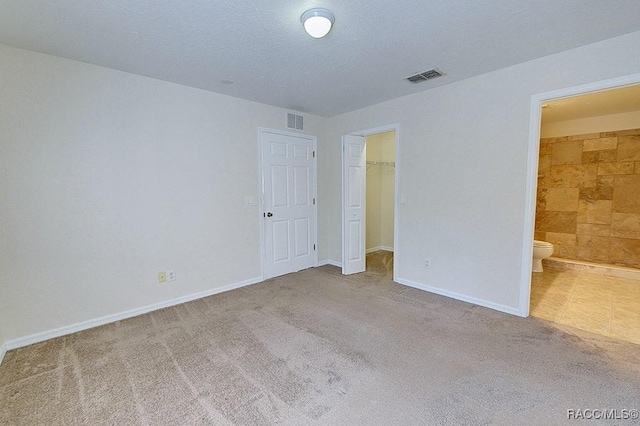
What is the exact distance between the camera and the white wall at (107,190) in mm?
2305

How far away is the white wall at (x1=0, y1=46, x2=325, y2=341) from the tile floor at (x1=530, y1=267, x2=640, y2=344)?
12.3 ft

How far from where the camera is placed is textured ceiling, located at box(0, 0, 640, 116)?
180 cm

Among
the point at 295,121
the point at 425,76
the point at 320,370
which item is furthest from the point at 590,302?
the point at 295,121

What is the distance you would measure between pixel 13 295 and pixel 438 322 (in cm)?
379

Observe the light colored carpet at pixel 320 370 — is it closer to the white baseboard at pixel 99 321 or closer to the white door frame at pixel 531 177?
the white baseboard at pixel 99 321

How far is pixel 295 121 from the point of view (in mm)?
4176

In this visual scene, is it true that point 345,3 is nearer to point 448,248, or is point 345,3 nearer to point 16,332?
point 448,248

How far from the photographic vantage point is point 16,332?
2316 millimetres

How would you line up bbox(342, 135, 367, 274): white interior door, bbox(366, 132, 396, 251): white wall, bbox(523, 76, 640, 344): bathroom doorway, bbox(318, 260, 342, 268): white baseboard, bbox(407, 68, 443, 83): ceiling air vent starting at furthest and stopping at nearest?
bbox(366, 132, 396, 251): white wall, bbox(318, 260, 342, 268): white baseboard, bbox(342, 135, 367, 274): white interior door, bbox(523, 76, 640, 344): bathroom doorway, bbox(407, 68, 443, 83): ceiling air vent

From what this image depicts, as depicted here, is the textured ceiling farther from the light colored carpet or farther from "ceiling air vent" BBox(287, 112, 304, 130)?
the light colored carpet

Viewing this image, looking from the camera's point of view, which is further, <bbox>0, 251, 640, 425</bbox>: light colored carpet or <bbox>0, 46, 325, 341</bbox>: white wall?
<bbox>0, 46, 325, 341</bbox>: white wall

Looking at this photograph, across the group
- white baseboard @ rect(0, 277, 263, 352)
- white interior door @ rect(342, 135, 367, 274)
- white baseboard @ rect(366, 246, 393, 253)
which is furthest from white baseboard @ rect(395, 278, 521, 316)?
white baseboard @ rect(0, 277, 263, 352)

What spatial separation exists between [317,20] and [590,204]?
5.28 metres

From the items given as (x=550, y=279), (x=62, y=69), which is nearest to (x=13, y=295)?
(x=62, y=69)
